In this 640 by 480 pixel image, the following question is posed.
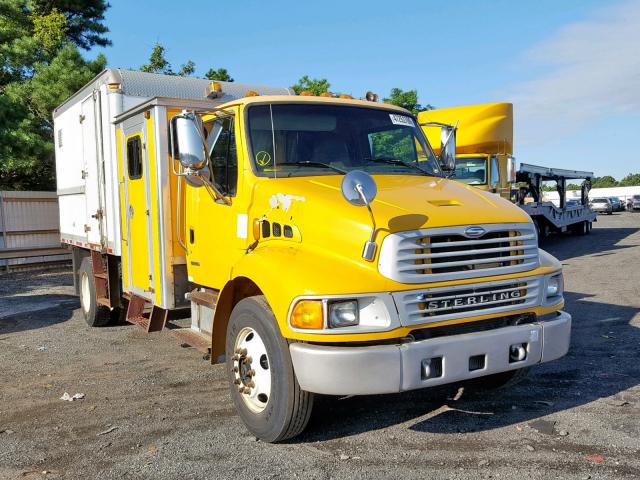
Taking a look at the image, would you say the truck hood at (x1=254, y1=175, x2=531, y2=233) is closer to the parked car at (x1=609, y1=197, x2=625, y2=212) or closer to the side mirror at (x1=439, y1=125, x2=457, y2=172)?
the side mirror at (x1=439, y1=125, x2=457, y2=172)

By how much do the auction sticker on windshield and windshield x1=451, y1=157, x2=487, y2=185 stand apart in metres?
8.25

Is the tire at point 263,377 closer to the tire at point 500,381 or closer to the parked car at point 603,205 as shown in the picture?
the tire at point 500,381

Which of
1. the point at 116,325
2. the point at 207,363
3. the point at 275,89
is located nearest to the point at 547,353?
the point at 207,363

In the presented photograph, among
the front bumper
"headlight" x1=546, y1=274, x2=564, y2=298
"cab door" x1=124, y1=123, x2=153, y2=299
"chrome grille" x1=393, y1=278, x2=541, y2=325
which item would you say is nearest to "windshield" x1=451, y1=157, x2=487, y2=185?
"cab door" x1=124, y1=123, x2=153, y2=299

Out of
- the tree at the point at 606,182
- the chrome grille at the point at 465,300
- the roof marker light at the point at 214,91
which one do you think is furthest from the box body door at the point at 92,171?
the tree at the point at 606,182

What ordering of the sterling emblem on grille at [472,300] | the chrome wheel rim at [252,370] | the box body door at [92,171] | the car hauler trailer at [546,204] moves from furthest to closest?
the car hauler trailer at [546,204] < the box body door at [92,171] < the chrome wheel rim at [252,370] < the sterling emblem on grille at [472,300]

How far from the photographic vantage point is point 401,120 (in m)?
5.52

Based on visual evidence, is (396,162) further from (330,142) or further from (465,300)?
(465,300)

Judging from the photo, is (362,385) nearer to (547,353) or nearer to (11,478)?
(547,353)

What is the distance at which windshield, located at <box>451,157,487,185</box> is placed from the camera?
44.3 feet

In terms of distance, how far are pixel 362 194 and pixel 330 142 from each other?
135cm

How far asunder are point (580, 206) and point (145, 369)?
69.0 feet

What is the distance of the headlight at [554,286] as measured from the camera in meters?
4.34

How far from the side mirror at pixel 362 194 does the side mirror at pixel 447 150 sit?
6.75ft
